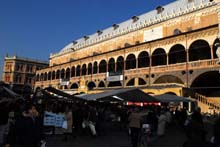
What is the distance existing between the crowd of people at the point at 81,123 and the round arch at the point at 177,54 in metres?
12.6

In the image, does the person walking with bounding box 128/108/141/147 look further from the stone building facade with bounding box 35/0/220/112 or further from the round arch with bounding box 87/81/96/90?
the round arch with bounding box 87/81/96/90

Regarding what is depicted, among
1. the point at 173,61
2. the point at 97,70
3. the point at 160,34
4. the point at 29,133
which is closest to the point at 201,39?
the point at 173,61

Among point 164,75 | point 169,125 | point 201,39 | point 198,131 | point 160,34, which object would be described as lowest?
point 169,125

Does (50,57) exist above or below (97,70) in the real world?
above

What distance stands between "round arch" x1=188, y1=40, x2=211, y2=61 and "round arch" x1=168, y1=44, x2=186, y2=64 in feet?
3.86

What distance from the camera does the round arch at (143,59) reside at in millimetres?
40844

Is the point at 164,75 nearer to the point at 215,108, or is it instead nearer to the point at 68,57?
the point at 215,108

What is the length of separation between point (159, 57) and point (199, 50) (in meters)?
5.87

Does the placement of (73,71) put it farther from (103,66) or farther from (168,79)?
(168,79)

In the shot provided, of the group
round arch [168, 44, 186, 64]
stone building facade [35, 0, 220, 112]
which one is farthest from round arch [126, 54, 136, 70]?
round arch [168, 44, 186, 64]

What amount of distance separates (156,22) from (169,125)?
2676 centimetres

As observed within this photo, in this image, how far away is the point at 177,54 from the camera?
37938 mm

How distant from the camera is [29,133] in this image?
5.80 meters

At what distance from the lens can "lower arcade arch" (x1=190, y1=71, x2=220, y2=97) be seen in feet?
110
